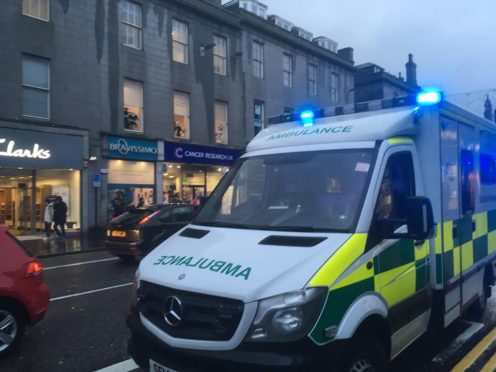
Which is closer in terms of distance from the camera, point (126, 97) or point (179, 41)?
point (126, 97)

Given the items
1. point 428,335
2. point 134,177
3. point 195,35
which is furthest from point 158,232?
point 195,35

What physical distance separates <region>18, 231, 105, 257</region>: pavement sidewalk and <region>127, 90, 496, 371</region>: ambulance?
35.6 ft

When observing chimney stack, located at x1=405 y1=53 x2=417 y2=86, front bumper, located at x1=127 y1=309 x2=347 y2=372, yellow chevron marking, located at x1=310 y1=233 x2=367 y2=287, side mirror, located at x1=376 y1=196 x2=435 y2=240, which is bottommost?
front bumper, located at x1=127 y1=309 x2=347 y2=372

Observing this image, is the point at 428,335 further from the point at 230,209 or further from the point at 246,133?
the point at 246,133

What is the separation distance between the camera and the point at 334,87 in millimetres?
33312

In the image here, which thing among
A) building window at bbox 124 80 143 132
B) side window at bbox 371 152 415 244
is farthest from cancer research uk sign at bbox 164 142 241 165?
side window at bbox 371 152 415 244

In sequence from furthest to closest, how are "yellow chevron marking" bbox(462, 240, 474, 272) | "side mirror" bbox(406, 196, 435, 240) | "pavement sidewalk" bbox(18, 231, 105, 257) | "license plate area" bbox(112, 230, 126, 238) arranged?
"pavement sidewalk" bbox(18, 231, 105, 257) < "license plate area" bbox(112, 230, 126, 238) < "yellow chevron marking" bbox(462, 240, 474, 272) < "side mirror" bbox(406, 196, 435, 240)

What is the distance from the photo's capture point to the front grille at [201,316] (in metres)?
2.99

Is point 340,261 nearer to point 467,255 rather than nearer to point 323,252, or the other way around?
point 323,252

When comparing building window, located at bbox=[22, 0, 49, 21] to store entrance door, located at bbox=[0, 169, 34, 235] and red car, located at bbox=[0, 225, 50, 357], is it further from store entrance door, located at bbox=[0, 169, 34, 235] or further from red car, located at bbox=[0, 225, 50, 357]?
red car, located at bbox=[0, 225, 50, 357]

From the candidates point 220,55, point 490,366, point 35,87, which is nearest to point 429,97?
point 490,366

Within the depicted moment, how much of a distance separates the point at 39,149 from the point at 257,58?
14.0 metres

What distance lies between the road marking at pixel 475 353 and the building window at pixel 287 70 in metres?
25.0

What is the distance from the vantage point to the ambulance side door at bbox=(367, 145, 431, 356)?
3625 millimetres
